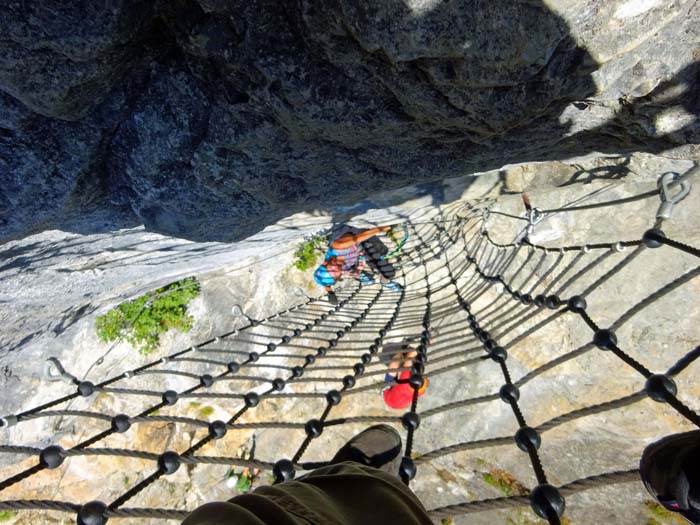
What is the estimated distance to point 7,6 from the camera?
2.34 feet

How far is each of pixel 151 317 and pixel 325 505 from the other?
14.8ft

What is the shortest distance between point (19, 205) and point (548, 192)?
3.06 metres

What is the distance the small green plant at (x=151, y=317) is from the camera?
4.34m

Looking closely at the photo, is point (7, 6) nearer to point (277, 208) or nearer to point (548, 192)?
point (277, 208)

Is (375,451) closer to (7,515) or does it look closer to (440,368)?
(440,368)

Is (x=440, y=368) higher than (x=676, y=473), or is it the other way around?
(x=676, y=473)

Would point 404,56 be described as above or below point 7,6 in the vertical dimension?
below

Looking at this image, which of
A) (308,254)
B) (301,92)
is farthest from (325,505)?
(308,254)

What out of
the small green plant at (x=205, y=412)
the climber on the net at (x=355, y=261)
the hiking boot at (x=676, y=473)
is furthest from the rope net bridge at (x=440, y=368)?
the hiking boot at (x=676, y=473)

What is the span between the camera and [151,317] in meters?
4.45

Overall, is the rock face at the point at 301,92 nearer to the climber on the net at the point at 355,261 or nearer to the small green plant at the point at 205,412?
the climber on the net at the point at 355,261

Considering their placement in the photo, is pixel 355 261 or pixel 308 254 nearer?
pixel 355 261

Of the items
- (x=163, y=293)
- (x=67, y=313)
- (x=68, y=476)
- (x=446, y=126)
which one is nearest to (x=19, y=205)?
(x=446, y=126)

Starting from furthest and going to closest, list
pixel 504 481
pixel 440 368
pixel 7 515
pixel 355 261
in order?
pixel 7 515 → pixel 355 261 → pixel 504 481 → pixel 440 368
